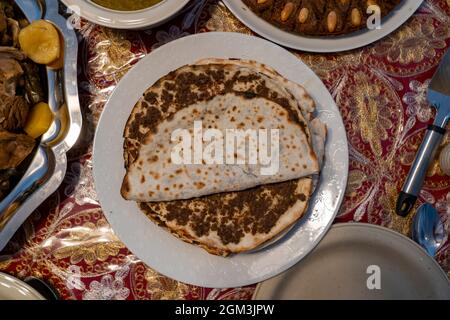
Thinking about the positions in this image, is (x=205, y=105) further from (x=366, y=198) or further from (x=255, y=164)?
(x=366, y=198)

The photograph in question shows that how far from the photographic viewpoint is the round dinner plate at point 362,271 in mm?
1582

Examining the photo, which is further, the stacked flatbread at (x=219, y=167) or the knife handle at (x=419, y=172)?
the knife handle at (x=419, y=172)

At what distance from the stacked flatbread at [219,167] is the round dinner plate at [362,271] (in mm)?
244

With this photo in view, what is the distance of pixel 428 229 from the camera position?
1626 mm

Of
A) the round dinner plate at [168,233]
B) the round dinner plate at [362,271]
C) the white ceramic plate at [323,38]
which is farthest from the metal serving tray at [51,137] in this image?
the round dinner plate at [362,271]

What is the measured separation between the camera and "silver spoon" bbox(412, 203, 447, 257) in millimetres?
1625

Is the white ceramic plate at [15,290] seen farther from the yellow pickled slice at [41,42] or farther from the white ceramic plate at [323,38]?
the white ceramic plate at [323,38]

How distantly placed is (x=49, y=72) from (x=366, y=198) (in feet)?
4.29

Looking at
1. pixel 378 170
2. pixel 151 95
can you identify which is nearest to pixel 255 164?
pixel 151 95

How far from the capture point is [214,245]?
1477 mm

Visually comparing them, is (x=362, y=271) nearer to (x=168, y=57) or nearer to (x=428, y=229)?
(x=428, y=229)

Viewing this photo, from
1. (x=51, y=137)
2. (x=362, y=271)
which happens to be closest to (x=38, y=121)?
(x=51, y=137)

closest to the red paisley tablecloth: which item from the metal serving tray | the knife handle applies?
the knife handle

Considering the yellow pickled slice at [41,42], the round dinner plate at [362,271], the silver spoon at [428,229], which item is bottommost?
the round dinner plate at [362,271]
